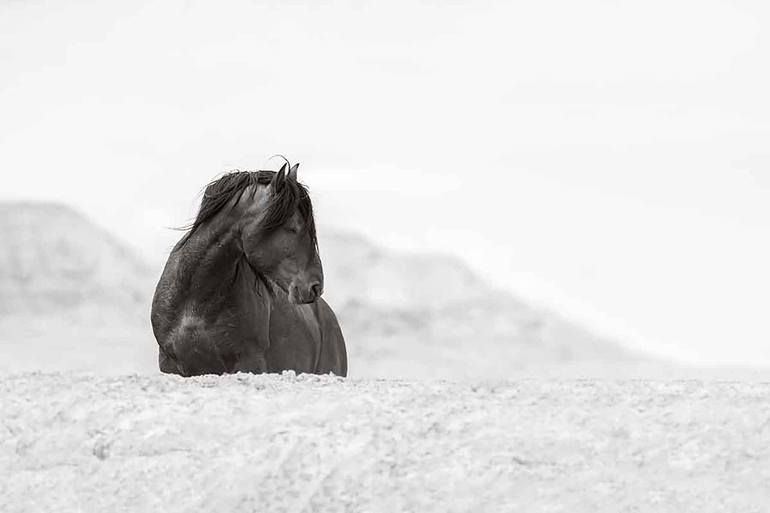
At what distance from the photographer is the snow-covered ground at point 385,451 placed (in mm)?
2727

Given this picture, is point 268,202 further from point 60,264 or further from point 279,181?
point 60,264

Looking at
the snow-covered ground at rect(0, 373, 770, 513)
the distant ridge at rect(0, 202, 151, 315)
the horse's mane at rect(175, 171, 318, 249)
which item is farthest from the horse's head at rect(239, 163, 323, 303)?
the distant ridge at rect(0, 202, 151, 315)

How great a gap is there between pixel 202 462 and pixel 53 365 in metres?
17.7

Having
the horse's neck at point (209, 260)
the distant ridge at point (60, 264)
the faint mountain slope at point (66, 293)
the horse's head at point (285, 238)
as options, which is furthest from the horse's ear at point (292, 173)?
the distant ridge at point (60, 264)

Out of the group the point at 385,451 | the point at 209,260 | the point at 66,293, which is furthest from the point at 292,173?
the point at 66,293

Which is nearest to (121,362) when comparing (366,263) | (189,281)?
(366,263)

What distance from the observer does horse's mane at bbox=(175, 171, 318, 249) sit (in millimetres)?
4812

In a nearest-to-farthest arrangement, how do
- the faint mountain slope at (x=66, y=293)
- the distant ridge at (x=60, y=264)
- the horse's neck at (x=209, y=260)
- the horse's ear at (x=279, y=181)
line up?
1. the horse's ear at (x=279, y=181)
2. the horse's neck at (x=209, y=260)
3. the faint mountain slope at (x=66, y=293)
4. the distant ridge at (x=60, y=264)

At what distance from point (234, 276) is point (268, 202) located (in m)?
0.49

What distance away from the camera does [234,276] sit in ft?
17.1

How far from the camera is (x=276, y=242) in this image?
4.80 metres

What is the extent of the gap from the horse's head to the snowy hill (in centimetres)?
1529

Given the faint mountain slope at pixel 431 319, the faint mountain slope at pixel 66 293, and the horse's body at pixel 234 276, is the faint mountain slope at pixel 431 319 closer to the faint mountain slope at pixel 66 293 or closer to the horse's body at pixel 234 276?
the faint mountain slope at pixel 66 293

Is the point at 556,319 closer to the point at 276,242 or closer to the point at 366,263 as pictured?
the point at 366,263
